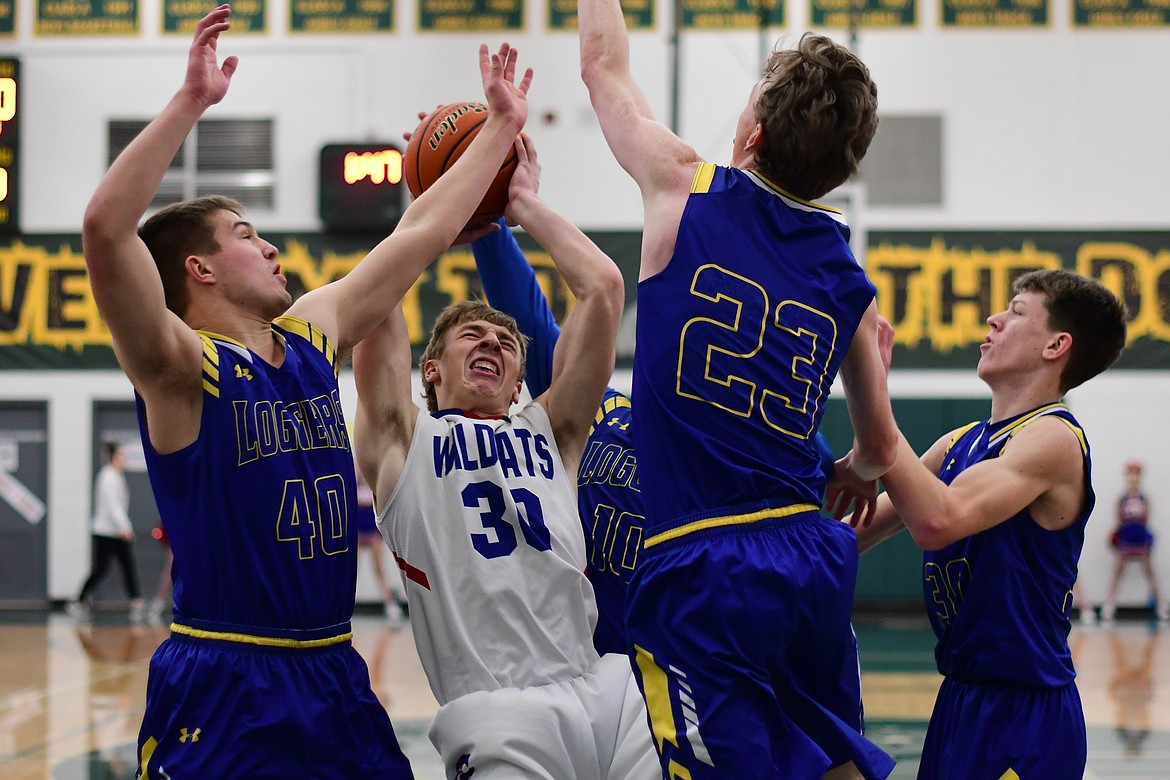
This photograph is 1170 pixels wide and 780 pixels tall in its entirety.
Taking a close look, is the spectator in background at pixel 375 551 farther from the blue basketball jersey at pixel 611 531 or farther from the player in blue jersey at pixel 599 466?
the blue basketball jersey at pixel 611 531

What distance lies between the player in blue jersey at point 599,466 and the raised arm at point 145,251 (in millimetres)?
1215

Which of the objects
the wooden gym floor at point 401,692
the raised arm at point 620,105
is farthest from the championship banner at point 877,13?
the raised arm at point 620,105

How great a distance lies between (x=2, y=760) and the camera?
6.09m

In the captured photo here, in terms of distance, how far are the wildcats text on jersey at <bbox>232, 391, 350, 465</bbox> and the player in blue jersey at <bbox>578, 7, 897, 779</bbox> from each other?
0.74m

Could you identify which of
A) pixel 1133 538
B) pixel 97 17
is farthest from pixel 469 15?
pixel 1133 538

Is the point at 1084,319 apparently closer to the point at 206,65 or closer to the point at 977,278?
the point at 206,65

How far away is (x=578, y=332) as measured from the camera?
314 centimetres

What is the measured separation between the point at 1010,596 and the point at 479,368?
1458mm

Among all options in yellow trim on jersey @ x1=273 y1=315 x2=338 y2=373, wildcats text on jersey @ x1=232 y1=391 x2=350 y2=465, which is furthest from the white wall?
wildcats text on jersey @ x1=232 y1=391 x2=350 y2=465

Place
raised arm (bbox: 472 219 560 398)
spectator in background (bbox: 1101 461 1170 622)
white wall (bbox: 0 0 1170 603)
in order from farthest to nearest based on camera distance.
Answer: white wall (bbox: 0 0 1170 603) → spectator in background (bbox: 1101 461 1170 622) → raised arm (bbox: 472 219 560 398)

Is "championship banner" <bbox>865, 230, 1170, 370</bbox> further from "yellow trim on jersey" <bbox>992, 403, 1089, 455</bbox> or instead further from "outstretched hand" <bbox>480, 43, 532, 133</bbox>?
"outstretched hand" <bbox>480, 43, 532, 133</bbox>

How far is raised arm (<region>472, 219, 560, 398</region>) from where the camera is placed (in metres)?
3.57

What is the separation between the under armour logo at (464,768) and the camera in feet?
9.04

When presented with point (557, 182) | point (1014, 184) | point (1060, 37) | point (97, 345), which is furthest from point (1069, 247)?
point (97, 345)
